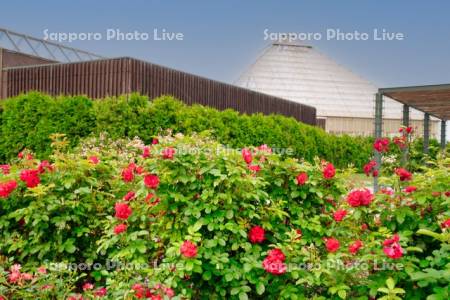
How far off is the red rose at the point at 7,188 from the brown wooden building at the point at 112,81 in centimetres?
1285

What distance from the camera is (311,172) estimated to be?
433cm

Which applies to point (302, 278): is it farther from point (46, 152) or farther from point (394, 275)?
point (46, 152)

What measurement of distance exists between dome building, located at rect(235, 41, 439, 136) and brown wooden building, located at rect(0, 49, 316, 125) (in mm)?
30223

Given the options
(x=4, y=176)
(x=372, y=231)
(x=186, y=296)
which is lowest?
(x=186, y=296)

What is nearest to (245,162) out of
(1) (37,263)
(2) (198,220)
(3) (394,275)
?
(2) (198,220)

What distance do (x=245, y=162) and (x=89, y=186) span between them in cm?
170

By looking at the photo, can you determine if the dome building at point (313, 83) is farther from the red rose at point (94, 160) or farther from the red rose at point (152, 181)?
the red rose at point (152, 181)

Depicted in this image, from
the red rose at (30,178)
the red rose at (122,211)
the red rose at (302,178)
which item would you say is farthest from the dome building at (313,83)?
the red rose at (122,211)

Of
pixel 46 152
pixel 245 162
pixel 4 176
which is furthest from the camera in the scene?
pixel 46 152

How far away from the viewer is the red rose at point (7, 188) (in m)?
4.76

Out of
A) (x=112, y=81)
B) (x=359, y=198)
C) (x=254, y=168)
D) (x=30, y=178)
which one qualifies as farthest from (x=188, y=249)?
(x=112, y=81)

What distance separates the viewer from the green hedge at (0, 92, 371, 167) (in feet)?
49.4

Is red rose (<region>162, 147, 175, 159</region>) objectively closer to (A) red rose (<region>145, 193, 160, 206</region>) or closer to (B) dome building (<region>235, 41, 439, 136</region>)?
(A) red rose (<region>145, 193, 160, 206</region>)

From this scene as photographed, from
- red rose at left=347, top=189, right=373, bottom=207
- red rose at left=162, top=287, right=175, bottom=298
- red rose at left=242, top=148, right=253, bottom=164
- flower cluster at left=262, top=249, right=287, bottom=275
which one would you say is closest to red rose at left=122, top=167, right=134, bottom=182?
red rose at left=242, top=148, right=253, bottom=164
